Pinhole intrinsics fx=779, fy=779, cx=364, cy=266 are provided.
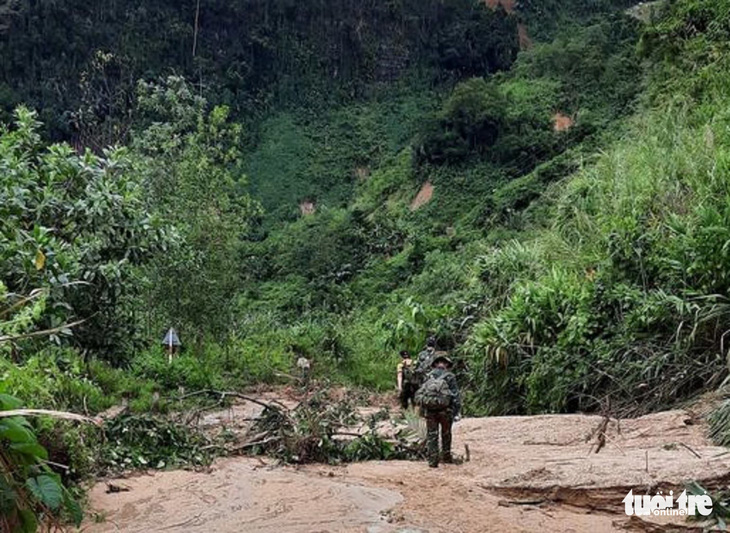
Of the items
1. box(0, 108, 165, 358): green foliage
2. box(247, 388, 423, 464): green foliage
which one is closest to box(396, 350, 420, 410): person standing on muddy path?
box(247, 388, 423, 464): green foliage

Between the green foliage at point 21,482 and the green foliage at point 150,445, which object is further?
the green foliage at point 150,445

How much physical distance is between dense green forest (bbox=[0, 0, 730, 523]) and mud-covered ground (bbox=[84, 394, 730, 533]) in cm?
86

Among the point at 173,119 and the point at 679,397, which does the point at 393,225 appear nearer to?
the point at 173,119

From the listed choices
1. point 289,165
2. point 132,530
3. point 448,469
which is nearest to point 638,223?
point 448,469

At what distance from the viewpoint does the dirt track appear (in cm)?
529

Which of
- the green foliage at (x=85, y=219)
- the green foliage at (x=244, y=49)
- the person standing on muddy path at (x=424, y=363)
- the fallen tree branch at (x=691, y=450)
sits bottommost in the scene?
the fallen tree branch at (x=691, y=450)

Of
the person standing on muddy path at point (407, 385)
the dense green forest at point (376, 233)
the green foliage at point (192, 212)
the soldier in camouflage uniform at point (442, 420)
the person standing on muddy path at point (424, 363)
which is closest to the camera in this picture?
the soldier in camouflage uniform at point (442, 420)

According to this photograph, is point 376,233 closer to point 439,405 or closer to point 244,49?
point 244,49

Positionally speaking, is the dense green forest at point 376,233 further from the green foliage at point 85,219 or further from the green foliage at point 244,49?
the green foliage at point 244,49

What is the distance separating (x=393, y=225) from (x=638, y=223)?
26.2 meters

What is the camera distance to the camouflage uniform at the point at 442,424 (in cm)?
715

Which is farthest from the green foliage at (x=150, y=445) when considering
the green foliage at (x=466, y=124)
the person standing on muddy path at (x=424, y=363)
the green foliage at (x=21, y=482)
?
the green foliage at (x=466, y=124)

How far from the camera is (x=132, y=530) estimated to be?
18.2 ft

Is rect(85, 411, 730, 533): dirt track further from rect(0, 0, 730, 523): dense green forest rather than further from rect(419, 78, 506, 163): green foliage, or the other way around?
rect(419, 78, 506, 163): green foliage
